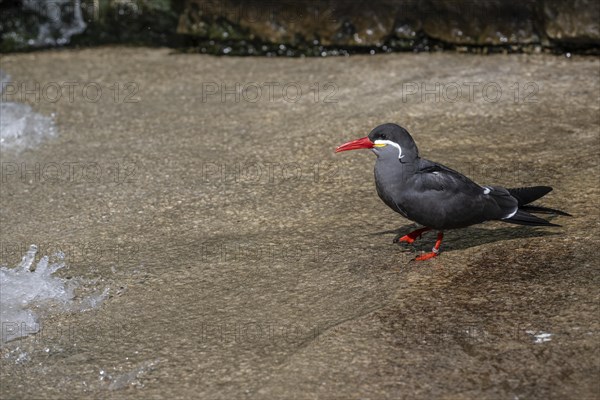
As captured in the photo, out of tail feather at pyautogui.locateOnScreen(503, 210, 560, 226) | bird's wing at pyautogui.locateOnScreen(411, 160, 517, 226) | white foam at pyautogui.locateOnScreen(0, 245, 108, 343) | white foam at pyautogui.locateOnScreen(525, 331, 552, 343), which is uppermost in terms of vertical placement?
bird's wing at pyautogui.locateOnScreen(411, 160, 517, 226)

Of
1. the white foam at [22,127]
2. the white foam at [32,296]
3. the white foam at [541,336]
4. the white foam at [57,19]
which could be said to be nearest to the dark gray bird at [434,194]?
the white foam at [541,336]

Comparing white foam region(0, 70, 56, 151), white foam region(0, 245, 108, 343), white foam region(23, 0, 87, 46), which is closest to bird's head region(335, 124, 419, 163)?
white foam region(0, 245, 108, 343)

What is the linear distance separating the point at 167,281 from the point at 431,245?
132cm

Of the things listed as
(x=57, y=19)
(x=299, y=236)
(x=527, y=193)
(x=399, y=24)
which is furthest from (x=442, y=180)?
(x=57, y=19)

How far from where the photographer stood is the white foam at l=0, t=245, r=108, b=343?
3889mm

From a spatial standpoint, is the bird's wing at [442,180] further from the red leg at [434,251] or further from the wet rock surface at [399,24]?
the wet rock surface at [399,24]

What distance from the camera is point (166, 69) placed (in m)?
7.01

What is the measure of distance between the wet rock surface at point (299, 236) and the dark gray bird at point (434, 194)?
0.17 m

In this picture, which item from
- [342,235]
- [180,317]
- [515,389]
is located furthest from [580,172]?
[180,317]

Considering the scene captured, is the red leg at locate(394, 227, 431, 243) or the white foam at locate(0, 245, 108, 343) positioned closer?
the white foam at locate(0, 245, 108, 343)

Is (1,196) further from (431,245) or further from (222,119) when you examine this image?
(431,245)

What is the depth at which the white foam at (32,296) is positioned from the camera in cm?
389

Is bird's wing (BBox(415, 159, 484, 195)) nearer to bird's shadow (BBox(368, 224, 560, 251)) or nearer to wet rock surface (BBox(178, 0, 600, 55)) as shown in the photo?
bird's shadow (BBox(368, 224, 560, 251))

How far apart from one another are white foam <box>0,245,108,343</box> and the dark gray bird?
1424 mm
